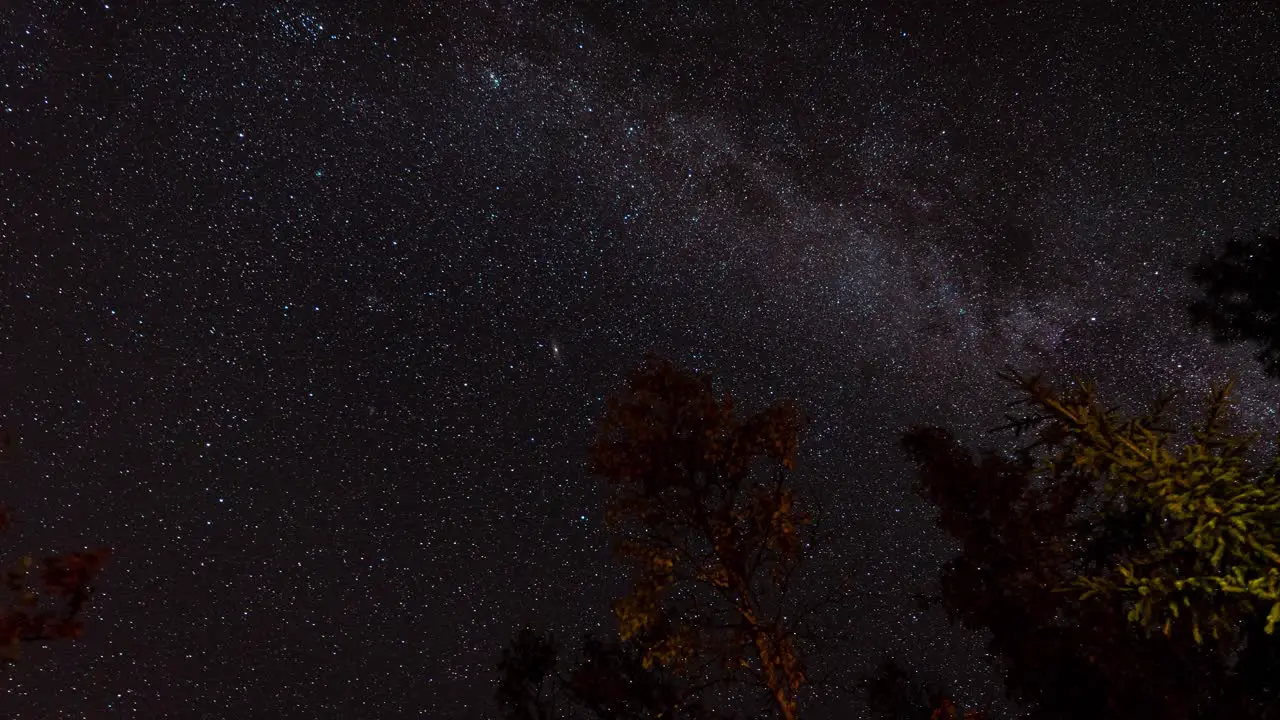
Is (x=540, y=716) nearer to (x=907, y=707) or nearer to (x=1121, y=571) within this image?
(x=907, y=707)

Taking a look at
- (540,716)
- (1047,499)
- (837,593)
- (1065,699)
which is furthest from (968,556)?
(540,716)

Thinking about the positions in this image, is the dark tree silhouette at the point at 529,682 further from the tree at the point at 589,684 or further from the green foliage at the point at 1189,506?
the green foliage at the point at 1189,506

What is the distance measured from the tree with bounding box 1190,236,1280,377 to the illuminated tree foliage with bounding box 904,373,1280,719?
2110mm

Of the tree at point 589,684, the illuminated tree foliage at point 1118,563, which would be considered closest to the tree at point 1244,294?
the illuminated tree foliage at point 1118,563

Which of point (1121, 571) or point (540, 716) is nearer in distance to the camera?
point (1121, 571)

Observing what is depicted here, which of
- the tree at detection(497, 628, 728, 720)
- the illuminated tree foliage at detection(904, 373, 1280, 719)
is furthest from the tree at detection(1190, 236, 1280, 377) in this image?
the tree at detection(497, 628, 728, 720)

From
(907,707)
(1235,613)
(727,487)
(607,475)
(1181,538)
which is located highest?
(607,475)

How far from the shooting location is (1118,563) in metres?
7.11

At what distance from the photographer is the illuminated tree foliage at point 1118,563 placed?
6598 mm

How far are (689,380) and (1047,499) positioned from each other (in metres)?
6.47

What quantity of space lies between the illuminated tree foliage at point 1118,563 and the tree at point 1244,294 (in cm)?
211

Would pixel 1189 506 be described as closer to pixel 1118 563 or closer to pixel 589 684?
pixel 1118 563

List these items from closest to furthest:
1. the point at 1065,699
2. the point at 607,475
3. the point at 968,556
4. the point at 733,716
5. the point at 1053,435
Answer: the point at 1053,435 → the point at 607,475 → the point at 733,716 → the point at 1065,699 → the point at 968,556

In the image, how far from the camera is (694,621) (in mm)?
10031
